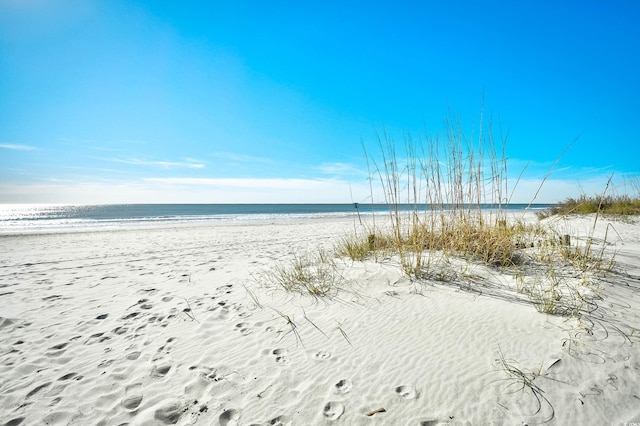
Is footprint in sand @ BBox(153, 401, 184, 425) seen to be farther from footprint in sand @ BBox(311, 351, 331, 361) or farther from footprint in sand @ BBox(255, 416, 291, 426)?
footprint in sand @ BBox(311, 351, 331, 361)

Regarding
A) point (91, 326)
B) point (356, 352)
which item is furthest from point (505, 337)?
point (91, 326)

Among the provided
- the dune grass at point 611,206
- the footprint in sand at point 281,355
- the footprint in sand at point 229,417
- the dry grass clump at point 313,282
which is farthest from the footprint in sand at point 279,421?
the dune grass at point 611,206

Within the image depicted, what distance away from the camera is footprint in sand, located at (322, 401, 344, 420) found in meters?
1.49

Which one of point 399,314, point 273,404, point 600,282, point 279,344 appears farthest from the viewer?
point 600,282

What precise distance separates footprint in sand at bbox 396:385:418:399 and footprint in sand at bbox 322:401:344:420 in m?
0.35

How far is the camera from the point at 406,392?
161 centimetres

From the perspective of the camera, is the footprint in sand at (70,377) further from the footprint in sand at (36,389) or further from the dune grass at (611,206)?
the dune grass at (611,206)

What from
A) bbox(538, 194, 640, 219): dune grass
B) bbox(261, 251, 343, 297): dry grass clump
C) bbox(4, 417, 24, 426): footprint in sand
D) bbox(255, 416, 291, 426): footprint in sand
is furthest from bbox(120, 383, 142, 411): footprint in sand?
bbox(538, 194, 640, 219): dune grass

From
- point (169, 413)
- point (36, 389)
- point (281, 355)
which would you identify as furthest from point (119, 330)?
point (281, 355)

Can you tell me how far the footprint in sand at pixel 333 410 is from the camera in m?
1.49

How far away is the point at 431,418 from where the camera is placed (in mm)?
1418

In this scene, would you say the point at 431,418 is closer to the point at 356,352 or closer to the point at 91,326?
the point at 356,352

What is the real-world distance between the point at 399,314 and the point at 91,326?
3038mm

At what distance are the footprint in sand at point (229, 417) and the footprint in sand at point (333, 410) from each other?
0.49 metres
